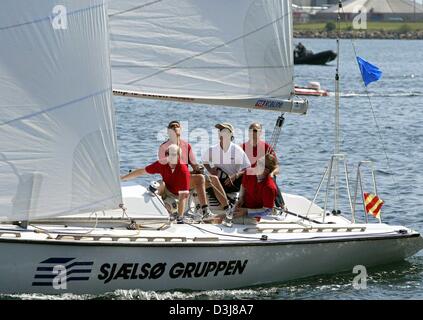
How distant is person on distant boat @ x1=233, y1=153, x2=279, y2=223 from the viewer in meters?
15.0

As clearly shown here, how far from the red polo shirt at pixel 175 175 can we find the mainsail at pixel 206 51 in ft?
3.33

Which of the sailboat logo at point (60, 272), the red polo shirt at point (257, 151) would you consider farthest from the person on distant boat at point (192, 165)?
the sailboat logo at point (60, 272)

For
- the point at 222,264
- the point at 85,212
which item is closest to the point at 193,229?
the point at 222,264

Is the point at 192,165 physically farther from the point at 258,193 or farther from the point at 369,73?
the point at 369,73

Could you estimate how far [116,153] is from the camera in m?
13.5

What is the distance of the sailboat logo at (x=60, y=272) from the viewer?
1334 centimetres

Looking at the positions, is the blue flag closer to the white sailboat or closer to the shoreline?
the white sailboat

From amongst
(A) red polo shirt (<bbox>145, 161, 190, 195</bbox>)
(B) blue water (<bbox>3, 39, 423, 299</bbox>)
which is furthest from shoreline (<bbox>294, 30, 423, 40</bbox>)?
(A) red polo shirt (<bbox>145, 161, 190, 195</bbox>)

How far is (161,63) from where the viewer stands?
51.2 feet

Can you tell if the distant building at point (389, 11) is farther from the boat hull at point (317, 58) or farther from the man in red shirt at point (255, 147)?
the man in red shirt at point (255, 147)

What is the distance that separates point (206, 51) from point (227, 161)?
4.57ft
